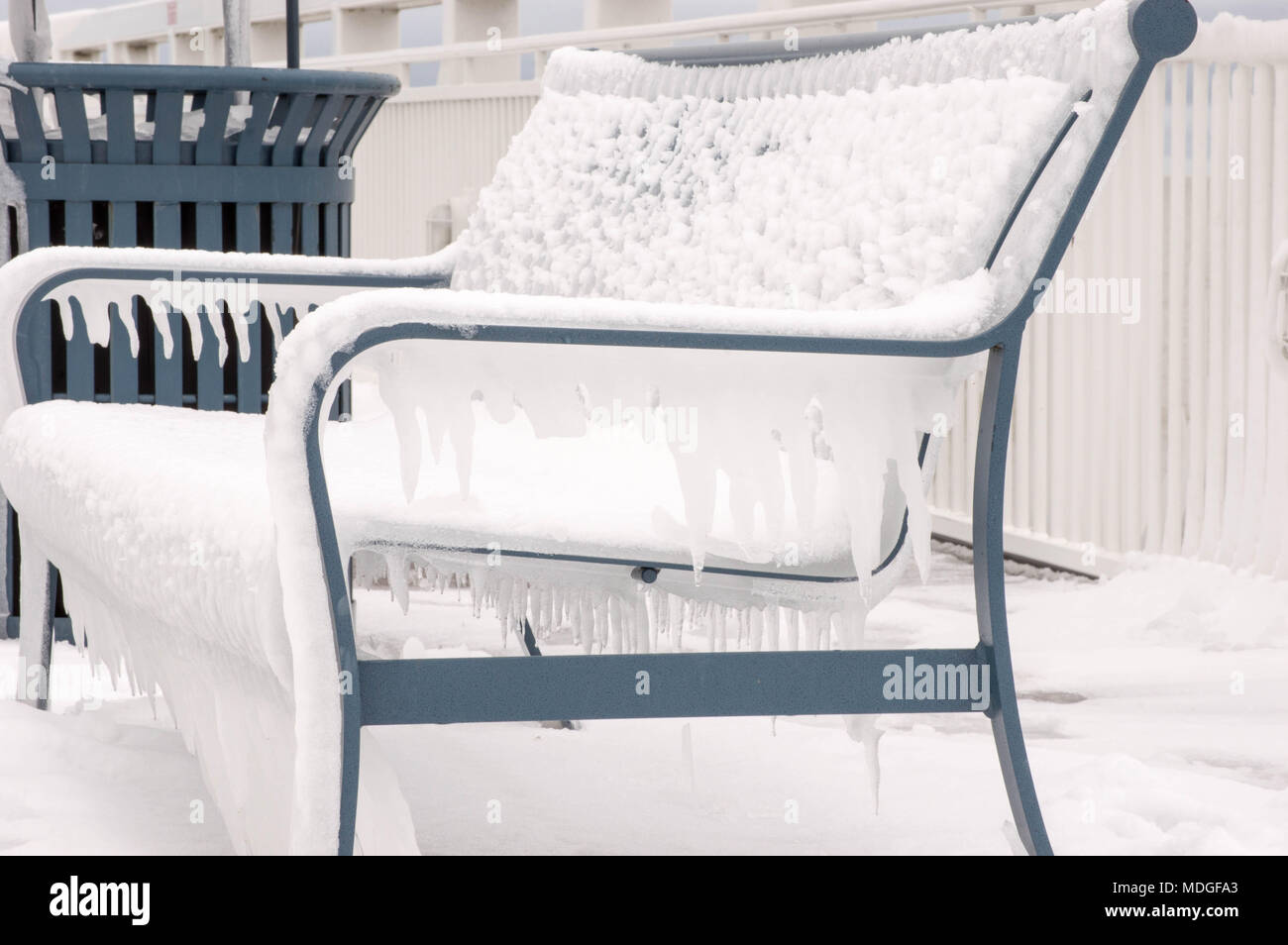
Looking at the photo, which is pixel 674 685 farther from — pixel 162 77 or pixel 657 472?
pixel 162 77

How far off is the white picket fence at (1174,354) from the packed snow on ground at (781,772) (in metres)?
0.42

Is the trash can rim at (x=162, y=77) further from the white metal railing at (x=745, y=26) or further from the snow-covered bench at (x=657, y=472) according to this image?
the white metal railing at (x=745, y=26)

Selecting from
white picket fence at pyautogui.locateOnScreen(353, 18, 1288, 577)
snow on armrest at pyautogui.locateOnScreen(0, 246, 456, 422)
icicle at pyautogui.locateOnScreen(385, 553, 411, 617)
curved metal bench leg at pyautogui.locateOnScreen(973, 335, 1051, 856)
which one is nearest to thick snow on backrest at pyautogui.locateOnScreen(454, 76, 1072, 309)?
curved metal bench leg at pyautogui.locateOnScreen(973, 335, 1051, 856)

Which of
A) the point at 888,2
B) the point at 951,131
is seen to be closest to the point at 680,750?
the point at 951,131

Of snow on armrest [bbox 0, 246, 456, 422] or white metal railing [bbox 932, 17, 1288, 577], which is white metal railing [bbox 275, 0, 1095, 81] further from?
snow on armrest [bbox 0, 246, 456, 422]

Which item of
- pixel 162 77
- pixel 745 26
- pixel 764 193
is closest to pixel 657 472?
pixel 764 193

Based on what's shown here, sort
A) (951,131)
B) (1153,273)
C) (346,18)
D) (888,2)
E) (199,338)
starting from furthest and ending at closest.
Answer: (346,18), (888,2), (1153,273), (199,338), (951,131)

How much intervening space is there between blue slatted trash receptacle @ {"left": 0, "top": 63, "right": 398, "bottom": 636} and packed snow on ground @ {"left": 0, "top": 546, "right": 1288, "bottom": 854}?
517 mm

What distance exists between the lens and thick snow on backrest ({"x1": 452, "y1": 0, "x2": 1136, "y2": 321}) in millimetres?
1649

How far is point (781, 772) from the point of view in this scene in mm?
2268

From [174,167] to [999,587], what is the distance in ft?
5.54

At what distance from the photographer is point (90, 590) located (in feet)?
6.63
